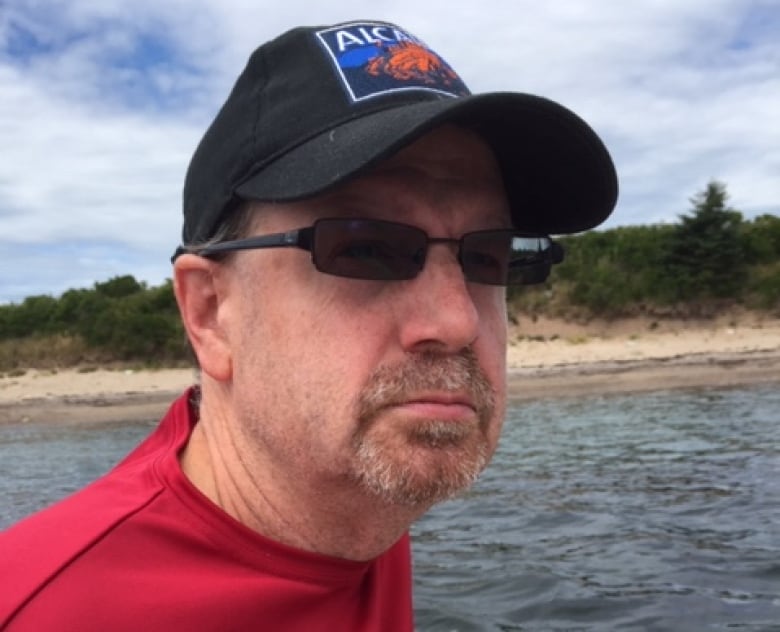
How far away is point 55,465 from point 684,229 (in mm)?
20983

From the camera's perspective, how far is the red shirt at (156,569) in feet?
4.53

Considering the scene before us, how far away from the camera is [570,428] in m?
12.9

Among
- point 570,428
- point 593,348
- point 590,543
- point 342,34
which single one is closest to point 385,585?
point 342,34

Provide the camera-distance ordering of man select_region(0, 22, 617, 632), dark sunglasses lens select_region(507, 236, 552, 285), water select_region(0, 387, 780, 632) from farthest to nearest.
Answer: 1. water select_region(0, 387, 780, 632)
2. dark sunglasses lens select_region(507, 236, 552, 285)
3. man select_region(0, 22, 617, 632)

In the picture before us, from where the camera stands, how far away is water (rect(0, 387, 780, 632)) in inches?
194

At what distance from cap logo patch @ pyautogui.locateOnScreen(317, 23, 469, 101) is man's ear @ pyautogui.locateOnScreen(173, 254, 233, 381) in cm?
50

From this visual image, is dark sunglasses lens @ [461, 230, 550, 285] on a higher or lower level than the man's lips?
higher

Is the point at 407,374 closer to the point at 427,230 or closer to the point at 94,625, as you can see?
the point at 427,230

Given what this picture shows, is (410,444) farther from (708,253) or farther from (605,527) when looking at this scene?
(708,253)

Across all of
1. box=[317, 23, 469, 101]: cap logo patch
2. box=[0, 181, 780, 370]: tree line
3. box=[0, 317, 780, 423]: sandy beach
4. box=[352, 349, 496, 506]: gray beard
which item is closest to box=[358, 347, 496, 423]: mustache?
box=[352, 349, 496, 506]: gray beard

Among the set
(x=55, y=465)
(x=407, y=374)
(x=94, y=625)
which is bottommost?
(x=55, y=465)

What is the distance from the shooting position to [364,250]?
1.72 m

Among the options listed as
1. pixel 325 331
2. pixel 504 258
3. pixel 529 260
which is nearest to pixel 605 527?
pixel 529 260

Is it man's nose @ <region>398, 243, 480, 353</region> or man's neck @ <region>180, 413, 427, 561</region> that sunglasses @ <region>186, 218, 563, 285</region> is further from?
man's neck @ <region>180, 413, 427, 561</region>
